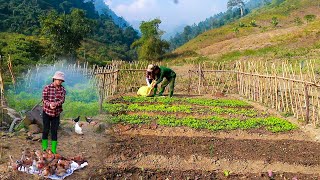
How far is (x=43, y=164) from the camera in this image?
18.3ft

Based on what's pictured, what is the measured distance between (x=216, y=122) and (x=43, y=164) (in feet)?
18.5

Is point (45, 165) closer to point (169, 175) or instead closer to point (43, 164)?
point (43, 164)

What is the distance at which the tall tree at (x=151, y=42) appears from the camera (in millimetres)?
53716

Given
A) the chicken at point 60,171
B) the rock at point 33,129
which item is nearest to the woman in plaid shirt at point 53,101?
the chicken at point 60,171

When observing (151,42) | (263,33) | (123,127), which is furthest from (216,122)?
(263,33)

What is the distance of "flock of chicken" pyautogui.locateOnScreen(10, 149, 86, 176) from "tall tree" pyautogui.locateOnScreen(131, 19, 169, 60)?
4810 cm

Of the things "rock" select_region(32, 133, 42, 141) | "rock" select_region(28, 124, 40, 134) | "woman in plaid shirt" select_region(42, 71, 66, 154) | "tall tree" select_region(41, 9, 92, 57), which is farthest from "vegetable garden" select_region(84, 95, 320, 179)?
"tall tree" select_region(41, 9, 92, 57)

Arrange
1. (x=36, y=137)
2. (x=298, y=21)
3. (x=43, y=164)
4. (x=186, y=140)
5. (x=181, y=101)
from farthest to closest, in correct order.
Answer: (x=298, y=21) < (x=181, y=101) < (x=186, y=140) < (x=36, y=137) < (x=43, y=164)

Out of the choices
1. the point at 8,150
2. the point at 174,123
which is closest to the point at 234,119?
the point at 174,123

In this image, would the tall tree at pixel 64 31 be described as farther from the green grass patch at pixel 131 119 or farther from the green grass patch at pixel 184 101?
the green grass patch at pixel 131 119

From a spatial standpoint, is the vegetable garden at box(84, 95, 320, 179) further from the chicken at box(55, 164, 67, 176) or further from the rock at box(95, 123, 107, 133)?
the chicken at box(55, 164, 67, 176)

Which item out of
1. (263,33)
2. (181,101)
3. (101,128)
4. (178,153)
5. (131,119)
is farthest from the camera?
(263,33)

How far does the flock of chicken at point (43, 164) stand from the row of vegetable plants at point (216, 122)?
12.9 ft

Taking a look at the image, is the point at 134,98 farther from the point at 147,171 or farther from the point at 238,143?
the point at 147,171
